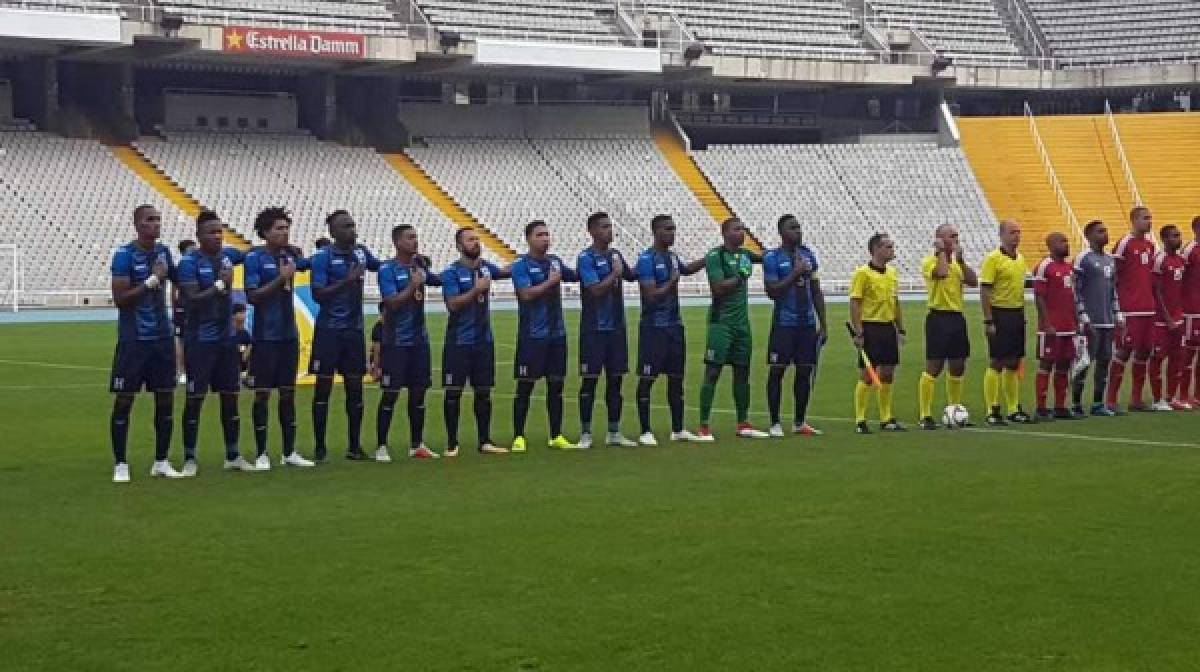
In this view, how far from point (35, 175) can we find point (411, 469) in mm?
35173

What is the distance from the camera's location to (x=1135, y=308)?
62.2 ft

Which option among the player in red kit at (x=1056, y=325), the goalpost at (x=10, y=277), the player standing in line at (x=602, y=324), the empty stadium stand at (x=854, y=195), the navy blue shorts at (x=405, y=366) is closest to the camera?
the navy blue shorts at (x=405, y=366)

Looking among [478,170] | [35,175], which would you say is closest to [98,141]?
[35,175]

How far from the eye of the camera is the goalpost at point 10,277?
1665 inches

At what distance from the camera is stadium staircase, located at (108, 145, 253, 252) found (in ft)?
154

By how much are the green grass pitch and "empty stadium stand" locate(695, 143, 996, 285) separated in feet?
130

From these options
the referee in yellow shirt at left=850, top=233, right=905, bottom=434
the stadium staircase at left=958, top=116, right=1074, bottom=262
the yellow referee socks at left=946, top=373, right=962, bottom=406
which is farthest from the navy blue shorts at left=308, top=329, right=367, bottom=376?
the stadium staircase at left=958, top=116, right=1074, bottom=262

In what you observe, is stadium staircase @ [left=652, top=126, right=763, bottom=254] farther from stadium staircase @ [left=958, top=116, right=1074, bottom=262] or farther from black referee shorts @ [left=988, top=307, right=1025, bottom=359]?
black referee shorts @ [left=988, top=307, right=1025, bottom=359]

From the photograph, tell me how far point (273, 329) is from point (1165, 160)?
49330 millimetres

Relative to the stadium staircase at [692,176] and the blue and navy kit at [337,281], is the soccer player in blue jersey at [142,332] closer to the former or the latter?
the blue and navy kit at [337,281]

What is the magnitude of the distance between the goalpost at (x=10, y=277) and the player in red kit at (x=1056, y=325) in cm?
2969

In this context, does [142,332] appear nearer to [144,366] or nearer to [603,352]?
[144,366]

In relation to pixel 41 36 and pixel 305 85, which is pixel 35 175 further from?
pixel 305 85

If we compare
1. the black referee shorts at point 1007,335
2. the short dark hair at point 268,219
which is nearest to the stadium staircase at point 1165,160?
the black referee shorts at point 1007,335
